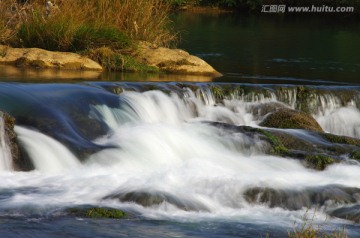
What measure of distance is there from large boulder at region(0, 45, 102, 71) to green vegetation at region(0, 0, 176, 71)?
0.43 meters

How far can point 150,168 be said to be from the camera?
33.6 ft

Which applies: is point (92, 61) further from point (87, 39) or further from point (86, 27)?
point (86, 27)

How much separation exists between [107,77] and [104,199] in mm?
7841

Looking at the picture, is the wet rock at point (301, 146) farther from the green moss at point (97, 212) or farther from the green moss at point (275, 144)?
the green moss at point (97, 212)

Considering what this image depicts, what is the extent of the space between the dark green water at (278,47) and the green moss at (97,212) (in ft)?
31.9

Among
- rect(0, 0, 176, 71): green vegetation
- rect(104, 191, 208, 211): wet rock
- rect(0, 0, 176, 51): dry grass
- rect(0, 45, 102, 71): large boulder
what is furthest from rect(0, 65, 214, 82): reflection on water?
rect(104, 191, 208, 211): wet rock

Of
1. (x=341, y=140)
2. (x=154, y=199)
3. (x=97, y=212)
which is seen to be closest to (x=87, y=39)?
(x=341, y=140)

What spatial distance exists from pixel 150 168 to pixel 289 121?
392cm

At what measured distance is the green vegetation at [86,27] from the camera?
1798cm

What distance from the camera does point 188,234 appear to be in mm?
7555

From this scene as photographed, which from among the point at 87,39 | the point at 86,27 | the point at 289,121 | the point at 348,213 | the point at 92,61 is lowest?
the point at 348,213

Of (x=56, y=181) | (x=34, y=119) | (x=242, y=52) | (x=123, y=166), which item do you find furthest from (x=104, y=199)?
(x=242, y=52)
